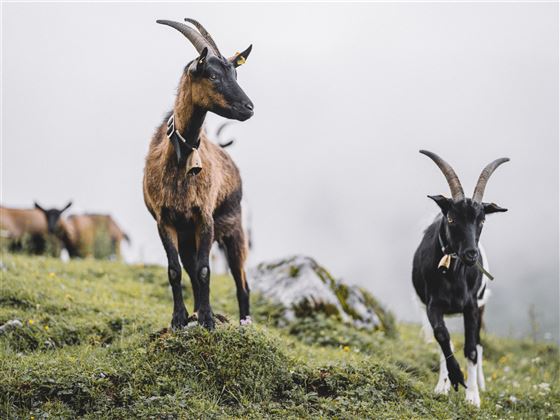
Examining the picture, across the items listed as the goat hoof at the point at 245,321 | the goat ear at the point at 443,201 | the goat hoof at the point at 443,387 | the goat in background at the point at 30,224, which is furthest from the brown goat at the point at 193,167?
the goat in background at the point at 30,224

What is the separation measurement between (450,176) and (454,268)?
1052 mm

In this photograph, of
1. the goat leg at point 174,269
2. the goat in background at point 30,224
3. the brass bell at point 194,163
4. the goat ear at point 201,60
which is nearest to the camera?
the goat ear at point 201,60

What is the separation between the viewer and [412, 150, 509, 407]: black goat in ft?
24.1

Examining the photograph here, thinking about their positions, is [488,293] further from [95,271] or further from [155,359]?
[95,271]

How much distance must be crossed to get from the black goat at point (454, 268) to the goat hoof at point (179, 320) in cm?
272

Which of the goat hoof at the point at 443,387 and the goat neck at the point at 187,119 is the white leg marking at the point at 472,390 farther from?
the goat neck at the point at 187,119

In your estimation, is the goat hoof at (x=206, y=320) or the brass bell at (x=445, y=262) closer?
the goat hoof at (x=206, y=320)

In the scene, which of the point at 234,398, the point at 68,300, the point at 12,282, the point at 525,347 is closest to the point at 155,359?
the point at 234,398

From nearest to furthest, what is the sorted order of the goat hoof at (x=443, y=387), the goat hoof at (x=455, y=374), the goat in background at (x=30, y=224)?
the goat hoof at (x=455, y=374) → the goat hoof at (x=443, y=387) → the goat in background at (x=30, y=224)

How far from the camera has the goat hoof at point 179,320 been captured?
22.4 feet

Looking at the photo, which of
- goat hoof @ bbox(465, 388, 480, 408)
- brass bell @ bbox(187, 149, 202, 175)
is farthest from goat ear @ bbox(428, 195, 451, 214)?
brass bell @ bbox(187, 149, 202, 175)

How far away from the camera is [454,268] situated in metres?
7.97

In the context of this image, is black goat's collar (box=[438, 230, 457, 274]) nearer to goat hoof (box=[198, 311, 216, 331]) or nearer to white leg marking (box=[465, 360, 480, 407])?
white leg marking (box=[465, 360, 480, 407])

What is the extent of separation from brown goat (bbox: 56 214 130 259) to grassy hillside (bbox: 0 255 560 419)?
6.17 m
